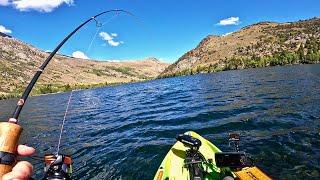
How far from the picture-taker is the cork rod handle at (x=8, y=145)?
323cm

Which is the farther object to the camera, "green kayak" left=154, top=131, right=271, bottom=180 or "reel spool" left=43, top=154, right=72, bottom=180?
"green kayak" left=154, top=131, right=271, bottom=180

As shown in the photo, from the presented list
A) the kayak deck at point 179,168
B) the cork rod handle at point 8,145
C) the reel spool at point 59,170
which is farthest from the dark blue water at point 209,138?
the cork rod handle at point 8,145

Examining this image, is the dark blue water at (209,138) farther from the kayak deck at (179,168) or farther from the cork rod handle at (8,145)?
the cork rod handle at (8,145)

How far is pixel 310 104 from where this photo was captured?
992 inches

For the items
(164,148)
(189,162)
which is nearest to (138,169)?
(164,148)

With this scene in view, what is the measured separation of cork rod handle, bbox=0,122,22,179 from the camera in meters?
3.23

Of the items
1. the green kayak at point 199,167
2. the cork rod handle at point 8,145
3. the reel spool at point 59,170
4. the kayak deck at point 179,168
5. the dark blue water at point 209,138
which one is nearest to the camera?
the cork rod handle at point 8,145

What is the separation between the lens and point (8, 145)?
334 cm

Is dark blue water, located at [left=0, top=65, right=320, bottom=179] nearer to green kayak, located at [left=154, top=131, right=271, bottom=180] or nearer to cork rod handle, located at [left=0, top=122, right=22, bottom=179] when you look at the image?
green kayak, located at [left=154, top=131, right=271, bottom=180]

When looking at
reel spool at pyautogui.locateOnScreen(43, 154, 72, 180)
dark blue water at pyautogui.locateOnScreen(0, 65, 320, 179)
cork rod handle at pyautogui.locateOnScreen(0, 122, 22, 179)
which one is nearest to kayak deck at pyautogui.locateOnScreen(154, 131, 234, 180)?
dark blue water at pyautogui.locateOnScreen(0, 65, 320, 179)

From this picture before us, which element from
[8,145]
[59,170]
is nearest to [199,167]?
[59,170]

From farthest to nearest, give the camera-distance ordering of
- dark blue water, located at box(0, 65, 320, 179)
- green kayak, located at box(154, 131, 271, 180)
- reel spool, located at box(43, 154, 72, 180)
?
dark blue water, located at box(0, 65, 320, 179)
green kayak, located at box(154, 131, 271, 180)
reel spool, located at box(43, 154, 72, 180)

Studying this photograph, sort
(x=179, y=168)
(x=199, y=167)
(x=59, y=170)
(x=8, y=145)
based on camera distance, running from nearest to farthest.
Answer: (x=8, y=145) → (x=59, y=170) → (x=199, y=167) → (x=179, y=168)

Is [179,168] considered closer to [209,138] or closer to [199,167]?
[199,167]
